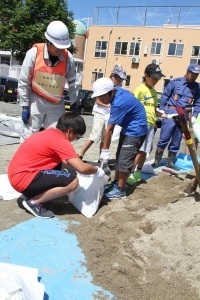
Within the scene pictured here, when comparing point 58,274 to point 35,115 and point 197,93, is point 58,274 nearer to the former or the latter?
point 35,115

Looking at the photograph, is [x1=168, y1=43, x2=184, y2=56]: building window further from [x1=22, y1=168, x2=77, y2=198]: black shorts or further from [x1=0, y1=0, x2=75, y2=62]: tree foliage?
[x1=22, y1=168, x2=77, y2=198]: black shorts

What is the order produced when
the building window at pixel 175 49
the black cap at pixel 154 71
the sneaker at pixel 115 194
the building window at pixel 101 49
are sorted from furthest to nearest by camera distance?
the building window at pixel 101 49 → the building window at pixel 175 49 → the black cap at pixel 154 71 → the sneaker at pixel 115 194

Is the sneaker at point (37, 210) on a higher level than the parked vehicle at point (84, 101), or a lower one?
higher

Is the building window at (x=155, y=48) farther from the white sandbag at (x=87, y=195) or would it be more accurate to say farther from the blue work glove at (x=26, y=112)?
the white sandbag at (x=87, y=195)

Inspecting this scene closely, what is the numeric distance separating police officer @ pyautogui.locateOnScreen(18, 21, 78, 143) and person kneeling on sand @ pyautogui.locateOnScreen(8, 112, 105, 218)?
3.29 ft

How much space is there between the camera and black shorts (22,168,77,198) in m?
3.08

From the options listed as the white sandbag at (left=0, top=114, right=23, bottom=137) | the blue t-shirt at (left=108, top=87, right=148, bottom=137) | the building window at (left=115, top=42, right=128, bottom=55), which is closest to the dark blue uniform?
the blue t-shirt at (left=108, top=87, right=148, bottom=137)

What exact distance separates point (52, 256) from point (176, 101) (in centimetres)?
A: 369

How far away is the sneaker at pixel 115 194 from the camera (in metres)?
3.78

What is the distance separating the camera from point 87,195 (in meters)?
3.35

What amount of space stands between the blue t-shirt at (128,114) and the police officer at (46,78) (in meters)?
0.78

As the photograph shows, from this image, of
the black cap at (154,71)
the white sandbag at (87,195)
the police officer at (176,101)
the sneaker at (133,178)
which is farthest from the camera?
the police officer at (176,101)

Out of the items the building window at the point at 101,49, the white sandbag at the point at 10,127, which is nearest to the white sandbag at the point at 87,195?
the white sandbag at the point at 10,127

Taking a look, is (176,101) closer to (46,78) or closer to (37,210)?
(46,78)
